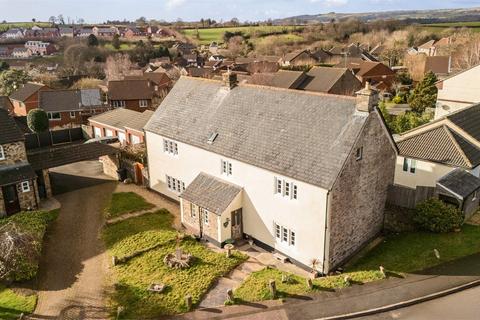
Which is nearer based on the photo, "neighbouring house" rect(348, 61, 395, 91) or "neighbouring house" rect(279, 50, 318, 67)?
"neighbouring house" rect(348, 61, 395, 91)

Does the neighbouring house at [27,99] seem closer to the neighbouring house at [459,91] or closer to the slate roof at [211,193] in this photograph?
the slate roof at [211,193]

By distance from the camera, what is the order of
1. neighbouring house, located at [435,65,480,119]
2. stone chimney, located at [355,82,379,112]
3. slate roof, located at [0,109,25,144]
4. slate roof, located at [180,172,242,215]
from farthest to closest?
neighbouring house, located at [435,65,480,119], slate roof, located at [0,109,25,144], slate roof, located at [180,172,242,215], stone chimney, located at [355,82,379,112]

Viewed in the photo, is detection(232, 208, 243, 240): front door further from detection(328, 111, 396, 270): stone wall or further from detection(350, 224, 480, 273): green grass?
detection(350, 224, 480, 273): green grass

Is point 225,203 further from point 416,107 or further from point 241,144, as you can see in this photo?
point 416,107

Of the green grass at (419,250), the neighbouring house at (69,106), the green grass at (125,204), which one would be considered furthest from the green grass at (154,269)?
the neighbouring house at (69,106)

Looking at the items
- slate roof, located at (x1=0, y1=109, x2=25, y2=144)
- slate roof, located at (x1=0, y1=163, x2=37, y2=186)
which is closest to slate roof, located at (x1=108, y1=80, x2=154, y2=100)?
slate roof, located at (x1=0, y1=109, x2=25, y2=144)
